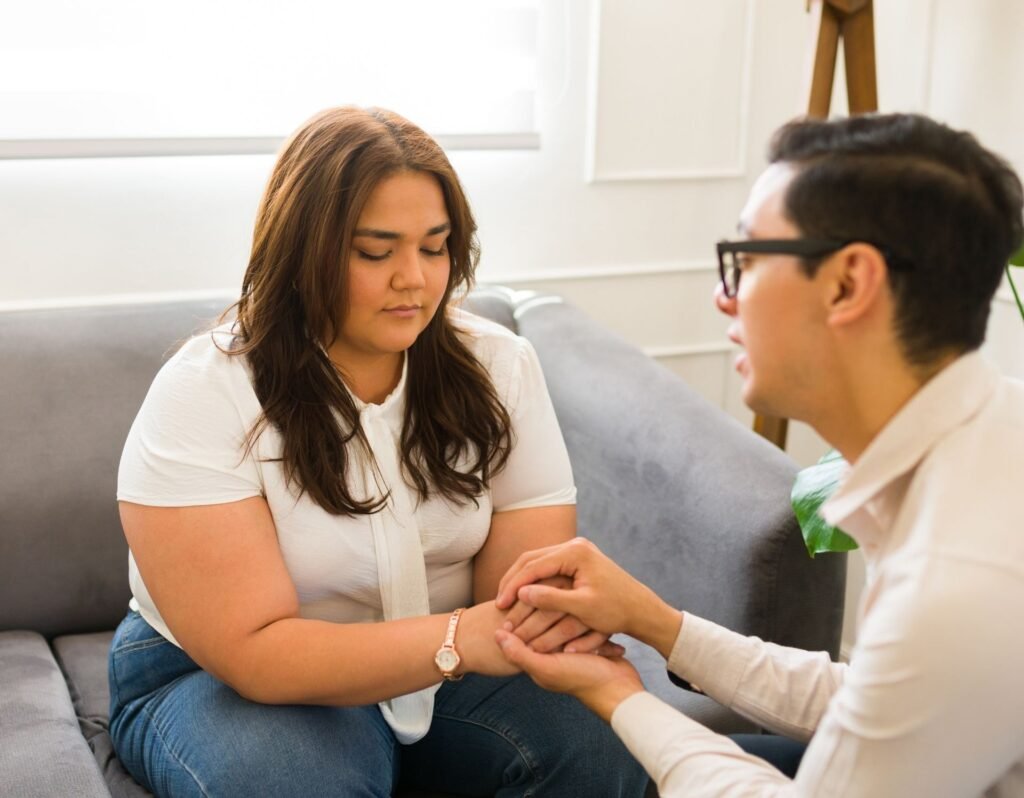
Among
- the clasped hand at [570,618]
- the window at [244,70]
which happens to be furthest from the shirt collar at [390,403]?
the window at [244,70]

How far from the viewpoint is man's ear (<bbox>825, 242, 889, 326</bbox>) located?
1045 mm

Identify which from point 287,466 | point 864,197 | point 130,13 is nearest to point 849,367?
point 864,197

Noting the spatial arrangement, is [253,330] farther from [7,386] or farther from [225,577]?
[7,386]

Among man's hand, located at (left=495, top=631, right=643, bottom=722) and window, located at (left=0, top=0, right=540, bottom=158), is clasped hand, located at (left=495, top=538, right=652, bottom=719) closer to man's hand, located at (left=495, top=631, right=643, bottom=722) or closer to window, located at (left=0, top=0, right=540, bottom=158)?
man's hand, located at (left=495, top=631, right=643, bottom=722)

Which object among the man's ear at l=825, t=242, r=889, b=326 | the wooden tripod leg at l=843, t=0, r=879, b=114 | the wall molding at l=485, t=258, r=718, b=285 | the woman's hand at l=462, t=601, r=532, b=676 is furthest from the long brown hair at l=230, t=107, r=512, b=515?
the wooden tripod leg at l=843, t=0, r=879, b=114

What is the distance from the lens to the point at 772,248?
43.3 inches

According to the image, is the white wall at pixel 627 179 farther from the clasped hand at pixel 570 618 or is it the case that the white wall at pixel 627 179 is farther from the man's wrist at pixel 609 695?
the man's wrist at pixel 609 695

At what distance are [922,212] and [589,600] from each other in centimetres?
62

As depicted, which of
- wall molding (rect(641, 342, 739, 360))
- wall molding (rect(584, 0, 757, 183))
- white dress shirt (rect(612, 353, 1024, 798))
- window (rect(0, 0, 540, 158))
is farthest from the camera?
wall molding (rect(641, 342, 739, 360))

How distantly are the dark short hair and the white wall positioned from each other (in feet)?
4.52

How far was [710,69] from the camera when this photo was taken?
8.94 feet

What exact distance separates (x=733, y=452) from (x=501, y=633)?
0.58 meters

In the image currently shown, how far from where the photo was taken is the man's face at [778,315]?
1.10 meters

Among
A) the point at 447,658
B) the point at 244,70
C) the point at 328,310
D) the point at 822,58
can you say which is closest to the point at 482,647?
the point at 447,658
